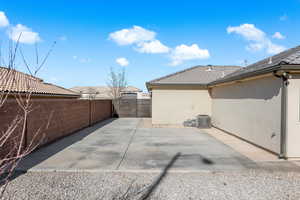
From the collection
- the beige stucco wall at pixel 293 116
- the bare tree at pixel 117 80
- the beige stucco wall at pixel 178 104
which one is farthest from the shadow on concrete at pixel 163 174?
the bare tree at pixel 117 80

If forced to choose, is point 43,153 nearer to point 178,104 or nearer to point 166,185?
point 166,185

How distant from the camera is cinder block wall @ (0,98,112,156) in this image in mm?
5637

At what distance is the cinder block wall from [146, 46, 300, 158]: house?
4.62m

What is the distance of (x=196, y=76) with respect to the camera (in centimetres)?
1459

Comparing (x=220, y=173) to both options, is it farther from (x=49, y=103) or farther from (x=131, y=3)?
(x=131, y=3)

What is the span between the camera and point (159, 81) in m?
13.6

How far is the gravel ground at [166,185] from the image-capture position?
3.75 meters

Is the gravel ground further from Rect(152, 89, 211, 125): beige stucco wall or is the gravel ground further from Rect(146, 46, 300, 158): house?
Rect(152, 89, 211, 125): beige stucco wall

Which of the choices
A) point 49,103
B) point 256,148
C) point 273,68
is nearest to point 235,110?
point 256,148

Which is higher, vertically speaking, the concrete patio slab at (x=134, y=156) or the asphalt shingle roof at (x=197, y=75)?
the asphalt shingle roof at (x=197, y=75)

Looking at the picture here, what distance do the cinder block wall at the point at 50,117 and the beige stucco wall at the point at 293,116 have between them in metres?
6.40

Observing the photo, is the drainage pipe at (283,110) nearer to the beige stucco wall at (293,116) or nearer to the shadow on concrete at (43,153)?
the beige stucco wall at (293,116)

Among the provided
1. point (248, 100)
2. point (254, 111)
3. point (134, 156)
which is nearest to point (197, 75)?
point (248, 100)

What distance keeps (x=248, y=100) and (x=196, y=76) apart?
262 inches
